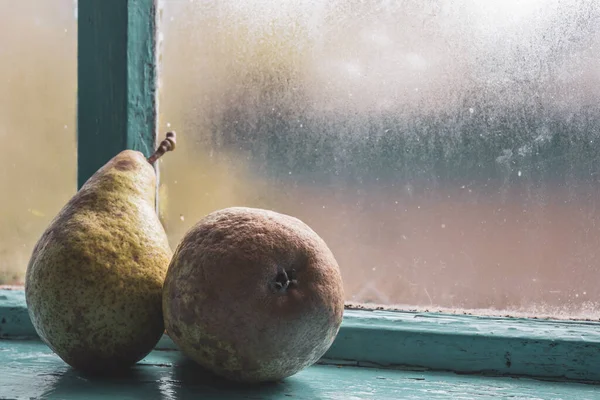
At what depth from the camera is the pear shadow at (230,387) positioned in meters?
0.75

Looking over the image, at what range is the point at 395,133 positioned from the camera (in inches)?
42.4

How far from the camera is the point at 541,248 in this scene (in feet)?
3.37

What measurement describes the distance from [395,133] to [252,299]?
1.64 feet

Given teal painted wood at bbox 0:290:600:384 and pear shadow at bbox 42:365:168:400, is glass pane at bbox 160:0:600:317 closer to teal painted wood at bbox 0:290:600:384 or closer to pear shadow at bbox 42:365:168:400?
teal painted wood at bbox 0:290:600:384

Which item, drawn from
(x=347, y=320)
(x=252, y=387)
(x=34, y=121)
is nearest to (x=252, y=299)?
(x=252, y=387)

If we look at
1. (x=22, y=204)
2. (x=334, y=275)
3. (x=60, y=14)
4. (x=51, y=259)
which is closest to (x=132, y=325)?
(x=51, y=259)

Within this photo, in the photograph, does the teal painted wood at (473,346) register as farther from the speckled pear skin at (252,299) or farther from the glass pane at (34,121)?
the glass pane at (34,121)

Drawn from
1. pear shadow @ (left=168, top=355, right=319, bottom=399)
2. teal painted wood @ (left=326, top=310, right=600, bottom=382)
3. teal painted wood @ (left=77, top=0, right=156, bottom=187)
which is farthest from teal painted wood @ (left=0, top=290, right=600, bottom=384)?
teal painted wood @ (left=77, top=0, right=156, bottom=187)

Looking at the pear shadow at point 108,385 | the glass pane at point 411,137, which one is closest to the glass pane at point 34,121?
the glass pane at point 411,137

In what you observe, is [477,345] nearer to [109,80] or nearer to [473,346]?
[473,346]

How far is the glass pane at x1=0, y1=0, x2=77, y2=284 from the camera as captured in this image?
1190 mm

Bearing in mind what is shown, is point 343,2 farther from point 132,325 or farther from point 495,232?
point 132,325

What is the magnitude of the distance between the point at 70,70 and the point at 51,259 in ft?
1.84

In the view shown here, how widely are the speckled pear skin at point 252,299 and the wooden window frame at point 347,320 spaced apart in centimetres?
26
